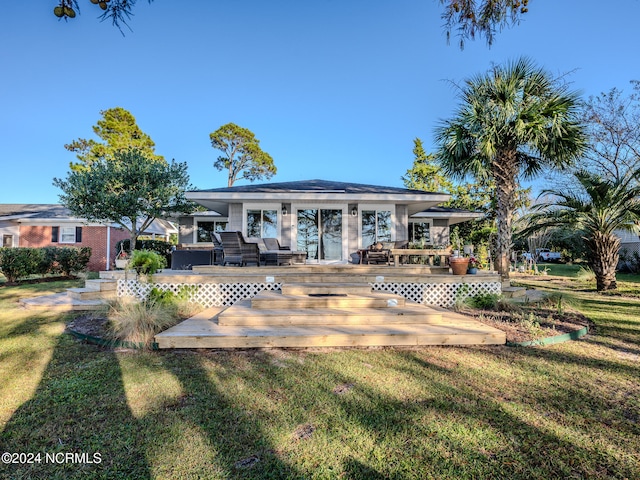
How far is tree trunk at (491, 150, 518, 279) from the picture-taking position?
345 inches

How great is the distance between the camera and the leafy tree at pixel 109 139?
68.3 feet

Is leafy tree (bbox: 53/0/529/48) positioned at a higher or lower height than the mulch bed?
higher

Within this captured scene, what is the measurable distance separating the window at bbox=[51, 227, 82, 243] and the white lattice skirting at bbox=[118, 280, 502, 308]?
1488 cm

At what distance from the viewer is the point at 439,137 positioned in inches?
379

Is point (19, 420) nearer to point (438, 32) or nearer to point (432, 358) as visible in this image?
point (432, 358)

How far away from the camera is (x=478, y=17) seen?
3.73m

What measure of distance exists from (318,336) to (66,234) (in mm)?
→ 20576

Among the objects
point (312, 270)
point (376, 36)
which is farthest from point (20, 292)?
point (376, 36)

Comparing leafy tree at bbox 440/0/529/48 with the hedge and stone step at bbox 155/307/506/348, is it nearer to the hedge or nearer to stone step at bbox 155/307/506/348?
stone step at bbox 155/307/506/348

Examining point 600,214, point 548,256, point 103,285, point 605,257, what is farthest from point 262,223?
point 548,256

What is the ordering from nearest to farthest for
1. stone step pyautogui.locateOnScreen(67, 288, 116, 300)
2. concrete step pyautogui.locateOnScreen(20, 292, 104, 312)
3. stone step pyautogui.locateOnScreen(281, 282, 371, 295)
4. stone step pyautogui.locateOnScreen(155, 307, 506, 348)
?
stone step pyautogui.locateOnScreen(155, 307, 506, 348), stone step pyautogui.locateOnScreen(281, 282, 371, 295), concrete step pyautogui.locateOnScreen(20, 292, 104, 312), stone step pyautogui.locateOnScreen(67, 288, 116, 300)

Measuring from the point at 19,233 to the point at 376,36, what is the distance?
72.2 ft

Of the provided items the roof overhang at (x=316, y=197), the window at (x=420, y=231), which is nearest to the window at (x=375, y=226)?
the roof overhang at (x=316, y=197)

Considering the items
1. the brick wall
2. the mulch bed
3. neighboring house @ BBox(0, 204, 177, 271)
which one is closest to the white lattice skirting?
the mulch bed
